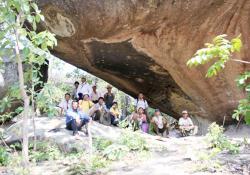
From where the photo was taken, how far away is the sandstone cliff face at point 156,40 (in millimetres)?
8406

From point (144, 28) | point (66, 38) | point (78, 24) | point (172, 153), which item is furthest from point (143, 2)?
point (172, 153)

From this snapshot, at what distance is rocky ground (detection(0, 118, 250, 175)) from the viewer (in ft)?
20.1

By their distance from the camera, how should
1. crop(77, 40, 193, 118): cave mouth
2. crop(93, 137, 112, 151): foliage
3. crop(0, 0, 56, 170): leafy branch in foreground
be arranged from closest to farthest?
crop(0, 0, 56, 170): leafy branch in foreground < crop(93, 137, 112, 151): foliage < crop(77, 40, 193, 118): cave mouth

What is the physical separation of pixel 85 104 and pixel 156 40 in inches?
87.2

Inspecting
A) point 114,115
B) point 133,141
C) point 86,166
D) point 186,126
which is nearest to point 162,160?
point 133,141

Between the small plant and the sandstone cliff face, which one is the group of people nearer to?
the sandstone cliff face

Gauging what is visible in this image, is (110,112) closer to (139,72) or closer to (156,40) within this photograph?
(139,72)

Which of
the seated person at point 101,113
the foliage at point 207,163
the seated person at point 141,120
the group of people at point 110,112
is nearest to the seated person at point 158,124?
the group of people at point 110,112

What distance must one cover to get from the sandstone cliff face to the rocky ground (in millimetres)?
1773

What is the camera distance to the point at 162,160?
706 cm

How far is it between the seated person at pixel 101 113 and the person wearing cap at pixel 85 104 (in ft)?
0.68

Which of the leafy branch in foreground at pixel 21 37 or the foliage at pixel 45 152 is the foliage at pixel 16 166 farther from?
the foliage at pixel 45 152

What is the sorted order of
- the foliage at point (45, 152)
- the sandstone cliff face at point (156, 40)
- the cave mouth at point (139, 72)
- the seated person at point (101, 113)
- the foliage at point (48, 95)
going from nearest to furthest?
the foliage at point (48, 95)
the foliage at point (45, 152)
the sandstone cliff face at point (156, 40)
the cave mouth at point (139, 72)
the seated person at point (101, 113)

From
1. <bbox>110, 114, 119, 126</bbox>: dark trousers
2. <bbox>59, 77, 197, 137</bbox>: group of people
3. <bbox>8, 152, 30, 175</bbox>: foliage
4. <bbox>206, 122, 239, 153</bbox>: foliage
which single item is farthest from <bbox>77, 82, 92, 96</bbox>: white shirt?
<bbox>206, 122, 239, 153</bbox>: foliage
